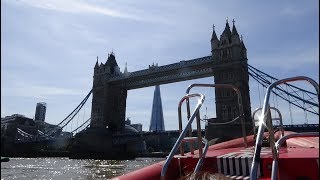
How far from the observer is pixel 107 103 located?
221 feet

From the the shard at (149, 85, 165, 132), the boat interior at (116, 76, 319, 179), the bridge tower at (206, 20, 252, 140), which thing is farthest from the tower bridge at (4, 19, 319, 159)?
the the shard at (149, 85, 165, 132)

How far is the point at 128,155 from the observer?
64375 mm

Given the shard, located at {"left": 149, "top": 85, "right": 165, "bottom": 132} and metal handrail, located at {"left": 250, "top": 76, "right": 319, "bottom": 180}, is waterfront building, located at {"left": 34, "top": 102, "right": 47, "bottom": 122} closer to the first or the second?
the shard, located at {"left": 149, "top": 85, "right": 165, "bottom": 132}

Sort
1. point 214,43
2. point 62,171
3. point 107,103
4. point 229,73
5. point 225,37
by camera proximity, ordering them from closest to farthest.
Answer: point 62,171 → point 229,73 → point 225,37 → point 214,43 → point 107,103

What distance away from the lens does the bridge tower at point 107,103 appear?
67.2 meters

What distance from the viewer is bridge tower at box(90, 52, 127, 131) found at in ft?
220

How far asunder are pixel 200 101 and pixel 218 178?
45.3 inches

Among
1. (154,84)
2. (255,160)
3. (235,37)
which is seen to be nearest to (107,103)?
(154,84)

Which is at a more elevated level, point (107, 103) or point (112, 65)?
point (112, 65)

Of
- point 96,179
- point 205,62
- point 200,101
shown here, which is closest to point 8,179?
point 96,179

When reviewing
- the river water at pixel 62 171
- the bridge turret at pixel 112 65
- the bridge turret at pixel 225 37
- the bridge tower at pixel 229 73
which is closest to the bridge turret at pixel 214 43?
the bridge tower at pixel 229 73

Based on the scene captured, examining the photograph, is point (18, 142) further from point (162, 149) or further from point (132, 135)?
point (162, 149)

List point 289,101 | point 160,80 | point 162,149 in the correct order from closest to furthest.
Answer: point 289,101 → point 160,80 → point 162,149

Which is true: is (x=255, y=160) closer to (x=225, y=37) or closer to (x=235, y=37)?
(x=235, y=37)
